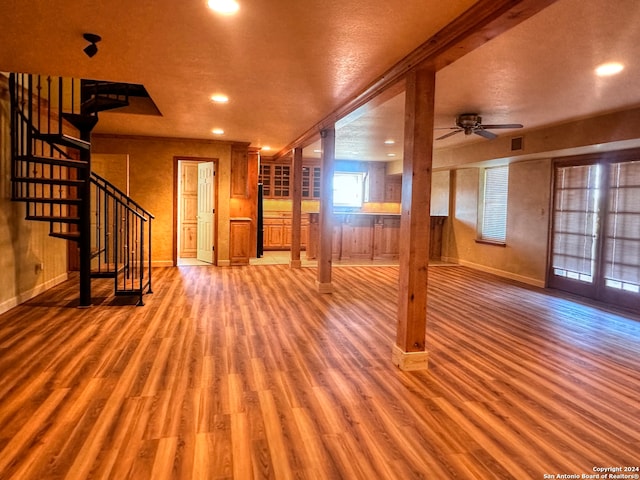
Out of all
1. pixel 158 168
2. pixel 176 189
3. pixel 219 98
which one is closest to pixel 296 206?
pixel 176 189

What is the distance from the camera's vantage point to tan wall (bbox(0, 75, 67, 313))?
14.6 ft

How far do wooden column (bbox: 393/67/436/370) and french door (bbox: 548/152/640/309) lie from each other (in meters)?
3.96

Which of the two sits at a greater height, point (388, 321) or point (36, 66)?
point (36, 66)

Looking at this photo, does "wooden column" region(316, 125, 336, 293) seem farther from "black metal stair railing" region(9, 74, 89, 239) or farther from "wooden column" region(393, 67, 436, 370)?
"black metal stair railing" region(9, 74, 89, 239)

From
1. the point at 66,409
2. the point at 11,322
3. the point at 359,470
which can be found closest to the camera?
the point at 359,470

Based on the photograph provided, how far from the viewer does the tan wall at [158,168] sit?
781 cm

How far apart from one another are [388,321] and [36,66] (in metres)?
4.22

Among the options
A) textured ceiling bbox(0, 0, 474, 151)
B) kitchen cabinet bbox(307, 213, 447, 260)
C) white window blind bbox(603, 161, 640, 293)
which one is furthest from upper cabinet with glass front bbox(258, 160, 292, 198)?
white window blind bbox(603, 161, 640, 293)

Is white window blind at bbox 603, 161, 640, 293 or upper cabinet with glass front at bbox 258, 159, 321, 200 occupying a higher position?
upper cabinet with glass front at bbox 258, 159, 321, 200

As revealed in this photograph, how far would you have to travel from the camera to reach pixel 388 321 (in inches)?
181

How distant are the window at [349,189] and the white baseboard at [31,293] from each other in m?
7.10

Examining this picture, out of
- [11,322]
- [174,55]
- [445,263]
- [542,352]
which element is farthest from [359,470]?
[445,263]

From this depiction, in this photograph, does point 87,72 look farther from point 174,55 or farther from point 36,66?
point 174,55

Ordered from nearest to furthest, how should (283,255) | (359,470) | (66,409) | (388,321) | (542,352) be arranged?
(359,470)
(66,409)
(542,352)
(388,321)
(283,255)
